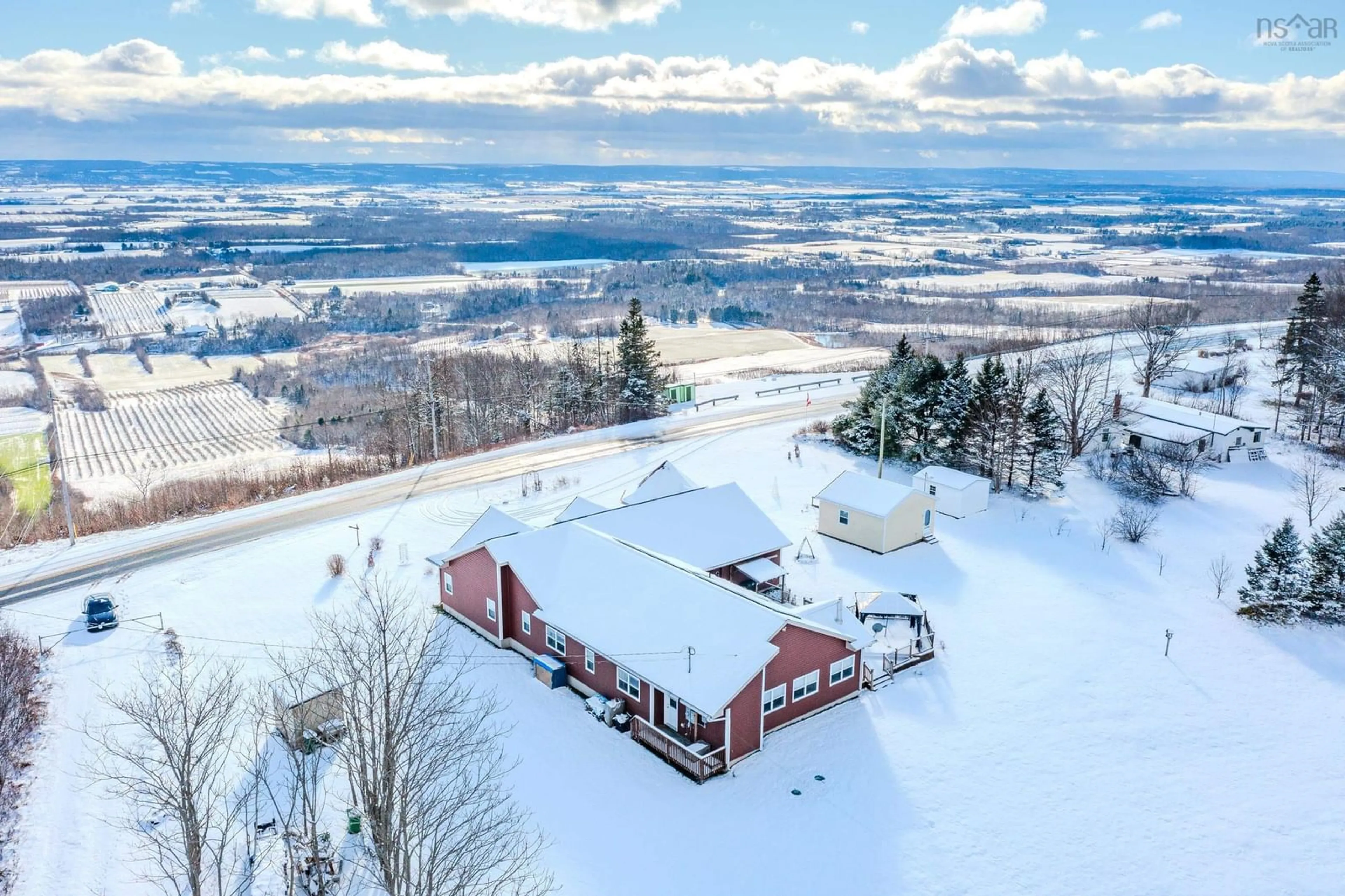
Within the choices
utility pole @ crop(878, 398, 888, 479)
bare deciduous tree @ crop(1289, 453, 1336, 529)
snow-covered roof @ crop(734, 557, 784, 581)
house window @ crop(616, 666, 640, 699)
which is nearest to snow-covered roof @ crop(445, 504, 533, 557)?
house window @ crop(616, 666, 640, 699)

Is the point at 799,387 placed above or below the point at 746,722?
above

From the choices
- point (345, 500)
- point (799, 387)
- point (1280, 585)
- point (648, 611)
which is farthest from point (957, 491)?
point (799, 387)

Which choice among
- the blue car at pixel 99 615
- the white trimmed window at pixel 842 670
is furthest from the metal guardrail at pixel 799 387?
the blue car at pixel 99 615

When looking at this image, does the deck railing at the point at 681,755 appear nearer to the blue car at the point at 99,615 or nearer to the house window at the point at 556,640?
the house window at the point at 556,640

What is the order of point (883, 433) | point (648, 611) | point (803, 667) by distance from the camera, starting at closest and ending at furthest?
point (803, 667)
point (648, 611)
point (883, 433)

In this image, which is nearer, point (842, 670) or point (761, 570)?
point (842, 670)

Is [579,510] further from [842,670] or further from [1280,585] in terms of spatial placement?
[1280,585]

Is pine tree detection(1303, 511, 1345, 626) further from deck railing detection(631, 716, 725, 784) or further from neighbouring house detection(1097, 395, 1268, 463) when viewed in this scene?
deck railing detection(631, 716, 725, 784)
